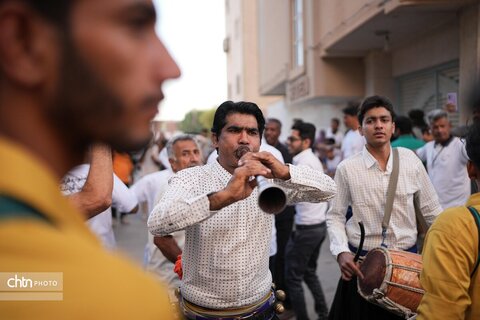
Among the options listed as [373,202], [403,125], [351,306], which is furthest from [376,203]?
[403,125]

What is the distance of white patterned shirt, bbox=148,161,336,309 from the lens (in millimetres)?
2344

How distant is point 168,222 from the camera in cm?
222

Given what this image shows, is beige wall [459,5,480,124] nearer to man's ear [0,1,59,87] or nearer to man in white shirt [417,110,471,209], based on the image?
man in white shirt [417,110,471,209]

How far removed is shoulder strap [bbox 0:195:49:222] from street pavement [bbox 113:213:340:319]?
347 cm

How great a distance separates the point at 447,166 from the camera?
529cm

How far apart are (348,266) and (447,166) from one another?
2.84 metres

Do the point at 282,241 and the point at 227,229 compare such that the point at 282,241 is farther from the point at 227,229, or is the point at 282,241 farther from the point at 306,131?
the point at 227,229

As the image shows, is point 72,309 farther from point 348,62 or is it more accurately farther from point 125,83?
point 348,62

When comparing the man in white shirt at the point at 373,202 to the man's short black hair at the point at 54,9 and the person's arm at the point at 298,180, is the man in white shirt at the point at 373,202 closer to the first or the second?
the person's arm at the point at 298,180

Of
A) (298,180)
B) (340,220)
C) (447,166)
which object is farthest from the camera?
(447,166)

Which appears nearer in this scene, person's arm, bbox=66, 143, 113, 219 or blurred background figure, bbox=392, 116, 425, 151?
person's arm, bbox=66, 143, 113, 219

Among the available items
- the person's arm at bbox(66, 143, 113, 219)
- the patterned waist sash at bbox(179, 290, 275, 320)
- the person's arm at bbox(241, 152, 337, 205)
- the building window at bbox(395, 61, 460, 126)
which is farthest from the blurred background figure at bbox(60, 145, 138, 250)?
the building window at bbox(395, 61, 460, 126)

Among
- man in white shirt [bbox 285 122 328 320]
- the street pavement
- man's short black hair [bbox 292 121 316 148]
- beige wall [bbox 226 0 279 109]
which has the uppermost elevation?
beige wall [bbox 226 0 279 109]

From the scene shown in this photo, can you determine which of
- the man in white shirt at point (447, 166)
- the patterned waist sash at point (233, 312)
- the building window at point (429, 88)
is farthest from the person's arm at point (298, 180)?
the building window at point (429, 88)
